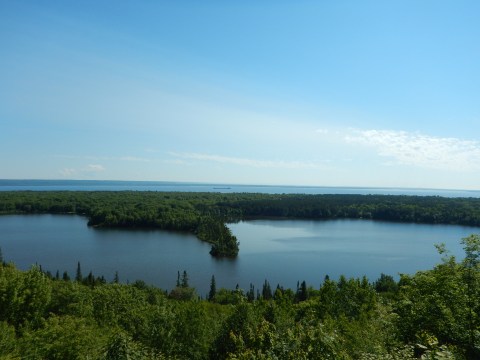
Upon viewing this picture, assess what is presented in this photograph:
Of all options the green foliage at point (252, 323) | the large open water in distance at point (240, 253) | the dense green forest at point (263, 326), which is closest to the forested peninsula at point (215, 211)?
the large open water in distance at point (240, 253)

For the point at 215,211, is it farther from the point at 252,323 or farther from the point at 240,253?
the point at 252,323

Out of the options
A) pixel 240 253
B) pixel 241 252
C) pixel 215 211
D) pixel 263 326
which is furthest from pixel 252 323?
pixel 215 211

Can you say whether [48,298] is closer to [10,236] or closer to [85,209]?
[10,236]

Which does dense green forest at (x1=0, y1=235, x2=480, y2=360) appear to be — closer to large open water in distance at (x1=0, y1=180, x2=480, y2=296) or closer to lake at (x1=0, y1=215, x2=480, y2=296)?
large open water in distance at (x1=0, y1=180, x2=480, y2=296)

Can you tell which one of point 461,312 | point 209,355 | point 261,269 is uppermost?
point 461,312

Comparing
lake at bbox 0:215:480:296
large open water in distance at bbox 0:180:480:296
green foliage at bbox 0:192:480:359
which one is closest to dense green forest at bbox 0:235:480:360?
green foliage at bbox 0:192:480:359

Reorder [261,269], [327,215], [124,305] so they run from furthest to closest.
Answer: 1. [327,215]
2. [261,269]
3. [124,305]

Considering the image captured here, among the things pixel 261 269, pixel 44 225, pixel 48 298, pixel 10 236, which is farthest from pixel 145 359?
pixel 44 225
